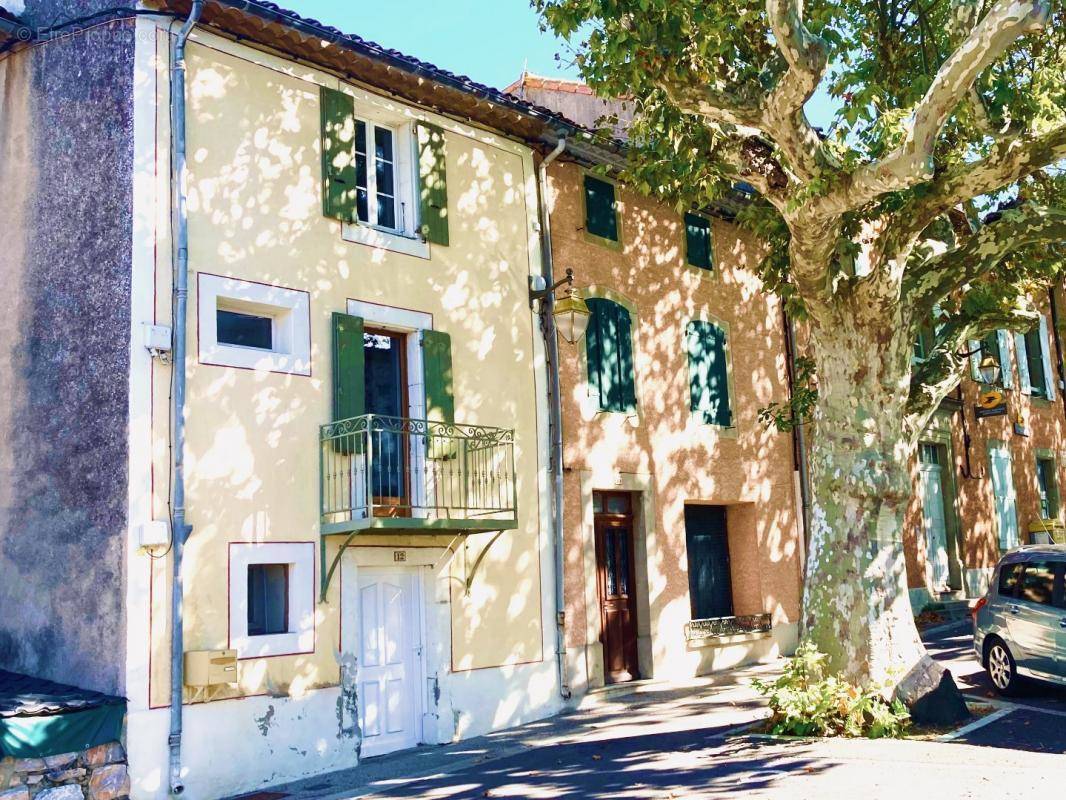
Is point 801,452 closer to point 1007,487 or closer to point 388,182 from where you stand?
point 1007,487

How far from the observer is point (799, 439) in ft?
56.2

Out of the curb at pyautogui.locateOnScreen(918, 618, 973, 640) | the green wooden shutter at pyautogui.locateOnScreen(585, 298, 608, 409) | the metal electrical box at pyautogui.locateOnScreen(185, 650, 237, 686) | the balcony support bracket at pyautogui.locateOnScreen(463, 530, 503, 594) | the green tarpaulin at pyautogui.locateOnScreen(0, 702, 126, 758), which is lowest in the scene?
the curb at pyautogui.locateOnScreen(918, 618, 973, 640)

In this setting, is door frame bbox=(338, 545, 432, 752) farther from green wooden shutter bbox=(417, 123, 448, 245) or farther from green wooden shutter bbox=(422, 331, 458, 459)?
green wooden shutter bbox=(417, 123, 448, 245)

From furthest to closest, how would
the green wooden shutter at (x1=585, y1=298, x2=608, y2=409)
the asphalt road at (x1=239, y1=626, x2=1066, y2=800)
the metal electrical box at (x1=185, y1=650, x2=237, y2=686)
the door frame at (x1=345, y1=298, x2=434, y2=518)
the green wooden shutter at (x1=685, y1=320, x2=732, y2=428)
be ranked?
the green wooden shutter at (x1=685, y1=320, x2=732, y2=428)
the green wooden shutter at (x1=585, y1=298, x2=608, y2=409)
the door frame at (x1=345, y1=298, x2=434, y2=518)
the metal electrical box at (x1=185, y1=650, x2=237, y2=686)
the asphalt road at (x1=239, y1=626, x2=1066, y2=800)

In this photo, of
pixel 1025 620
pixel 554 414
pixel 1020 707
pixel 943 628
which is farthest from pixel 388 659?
pixel 943 628

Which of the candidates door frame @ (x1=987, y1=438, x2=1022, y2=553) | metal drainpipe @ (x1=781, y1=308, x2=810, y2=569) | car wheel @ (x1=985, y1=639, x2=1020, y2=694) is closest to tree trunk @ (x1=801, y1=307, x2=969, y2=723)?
car wheel @ (x1=985, y1=639, x2=1020, y2=694)

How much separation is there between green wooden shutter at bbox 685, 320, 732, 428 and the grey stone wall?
822cm

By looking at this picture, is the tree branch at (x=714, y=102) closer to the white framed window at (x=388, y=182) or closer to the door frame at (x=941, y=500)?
the white framed window at (x=388, y=182)

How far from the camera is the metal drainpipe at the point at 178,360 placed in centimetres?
919

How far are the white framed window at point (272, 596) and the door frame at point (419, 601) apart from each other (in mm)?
513

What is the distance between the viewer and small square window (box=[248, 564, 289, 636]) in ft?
33.6

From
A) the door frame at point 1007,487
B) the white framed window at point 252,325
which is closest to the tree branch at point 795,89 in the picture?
the white framed window at point 252,325

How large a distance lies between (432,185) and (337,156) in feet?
4.18

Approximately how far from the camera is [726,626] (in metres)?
15.5
